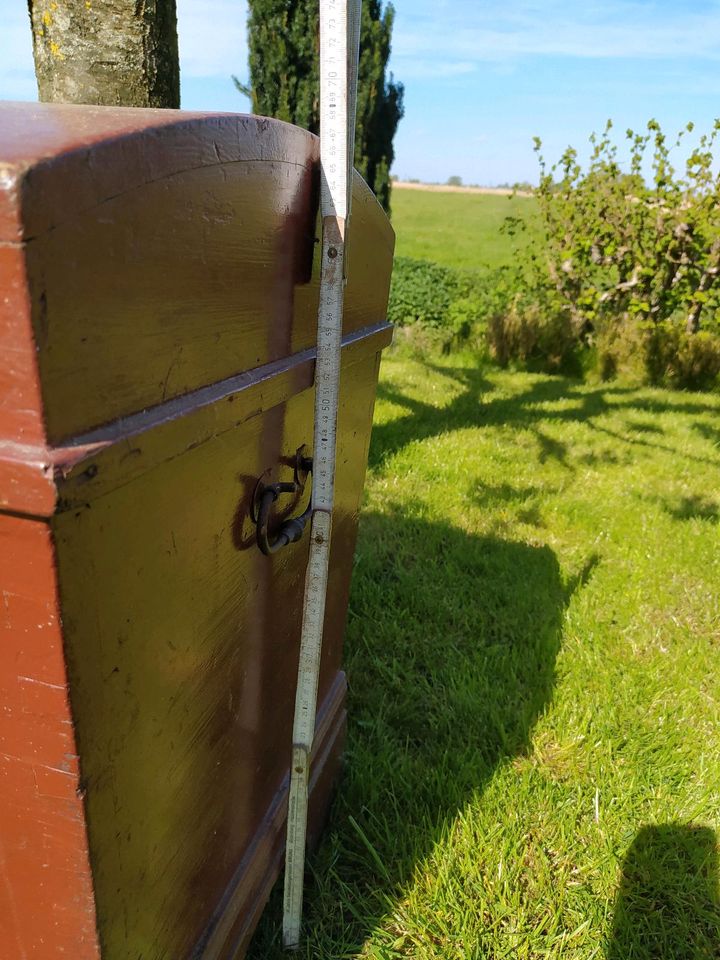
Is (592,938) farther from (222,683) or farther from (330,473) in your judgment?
(330,473)

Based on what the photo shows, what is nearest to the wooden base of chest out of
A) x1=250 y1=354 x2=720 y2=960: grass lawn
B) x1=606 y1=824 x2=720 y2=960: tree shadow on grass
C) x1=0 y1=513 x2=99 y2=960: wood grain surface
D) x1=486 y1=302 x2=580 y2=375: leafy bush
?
x1=0 y1=513 x2=99 y2=960: wood grain surface

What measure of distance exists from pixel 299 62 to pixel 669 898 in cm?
973

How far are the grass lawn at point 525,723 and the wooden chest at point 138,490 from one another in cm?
70

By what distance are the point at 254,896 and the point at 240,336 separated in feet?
4.43

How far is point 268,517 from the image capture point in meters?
1.38

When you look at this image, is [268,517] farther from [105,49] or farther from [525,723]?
[525,723]

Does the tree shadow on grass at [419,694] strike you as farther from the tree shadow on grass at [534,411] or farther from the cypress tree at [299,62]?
the cypress tree at [299,62]

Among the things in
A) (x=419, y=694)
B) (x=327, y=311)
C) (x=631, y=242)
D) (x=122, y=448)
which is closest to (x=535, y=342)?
(x=631, y=242)

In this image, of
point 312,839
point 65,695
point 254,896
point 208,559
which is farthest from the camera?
point 312,839

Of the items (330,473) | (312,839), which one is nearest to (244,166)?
(330,473)

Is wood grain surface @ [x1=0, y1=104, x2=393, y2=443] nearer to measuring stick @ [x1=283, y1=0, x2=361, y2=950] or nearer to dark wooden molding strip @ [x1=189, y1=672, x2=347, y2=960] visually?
measuring stick @ [x1=283, y1=0, x2=361, y2=950]

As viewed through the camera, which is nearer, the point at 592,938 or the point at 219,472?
the point at 219,472

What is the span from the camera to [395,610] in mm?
3391

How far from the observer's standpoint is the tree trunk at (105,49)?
1952mm
